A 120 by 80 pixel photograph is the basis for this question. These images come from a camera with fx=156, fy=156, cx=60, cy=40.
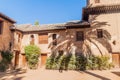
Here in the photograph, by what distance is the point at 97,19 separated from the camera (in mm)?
23359

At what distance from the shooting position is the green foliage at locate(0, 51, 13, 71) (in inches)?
824

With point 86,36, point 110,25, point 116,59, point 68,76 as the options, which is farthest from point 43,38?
point 116,59

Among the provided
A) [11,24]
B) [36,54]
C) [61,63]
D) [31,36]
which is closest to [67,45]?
[61,63]

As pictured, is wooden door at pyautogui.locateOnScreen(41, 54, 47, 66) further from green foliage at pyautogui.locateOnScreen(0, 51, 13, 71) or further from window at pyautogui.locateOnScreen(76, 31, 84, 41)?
window at pyautogui.locateOnScreen(76, 31, 84, 41)

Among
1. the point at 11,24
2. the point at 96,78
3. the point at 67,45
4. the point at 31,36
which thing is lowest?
the point at 96,78

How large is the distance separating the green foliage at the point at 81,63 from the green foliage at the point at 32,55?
10.7 feet

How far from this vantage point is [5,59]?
2225 centimetres

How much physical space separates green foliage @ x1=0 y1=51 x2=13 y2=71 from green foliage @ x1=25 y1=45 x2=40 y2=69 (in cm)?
302

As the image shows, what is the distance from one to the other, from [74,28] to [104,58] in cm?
649

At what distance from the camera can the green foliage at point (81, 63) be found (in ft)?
67.8

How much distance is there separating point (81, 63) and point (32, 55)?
8.26 meters

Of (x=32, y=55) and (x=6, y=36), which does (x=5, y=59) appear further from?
(x=32, y=55)

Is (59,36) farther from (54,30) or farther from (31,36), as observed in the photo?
(31,36)

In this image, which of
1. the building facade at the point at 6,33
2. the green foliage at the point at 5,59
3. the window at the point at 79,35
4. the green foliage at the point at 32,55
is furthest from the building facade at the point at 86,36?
the green foliage at the point at 5,59
